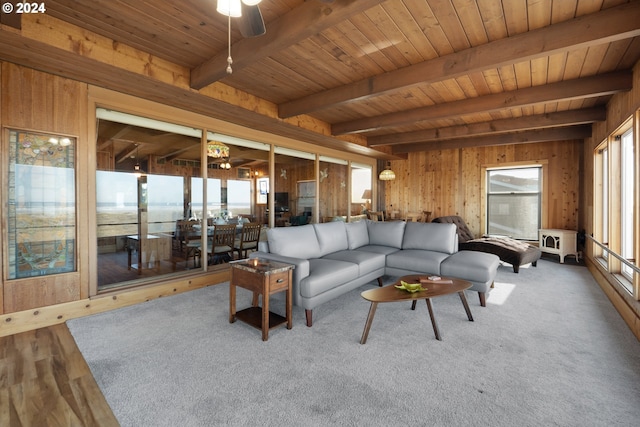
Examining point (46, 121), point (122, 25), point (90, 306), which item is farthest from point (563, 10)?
point (90, 306)

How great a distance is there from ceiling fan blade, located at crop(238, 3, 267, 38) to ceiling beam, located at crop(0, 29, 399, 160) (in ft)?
5.65

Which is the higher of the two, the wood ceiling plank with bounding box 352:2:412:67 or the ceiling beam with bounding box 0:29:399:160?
the wood ceiling plank with bounding box 352:2:412:67

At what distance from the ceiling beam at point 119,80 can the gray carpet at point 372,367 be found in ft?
8.12

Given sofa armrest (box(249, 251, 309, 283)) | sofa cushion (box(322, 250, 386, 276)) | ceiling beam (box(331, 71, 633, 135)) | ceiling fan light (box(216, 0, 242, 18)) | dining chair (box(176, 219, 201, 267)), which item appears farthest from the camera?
dining chair (box(176, 219, 201, 267))

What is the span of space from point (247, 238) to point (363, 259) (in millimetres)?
2144

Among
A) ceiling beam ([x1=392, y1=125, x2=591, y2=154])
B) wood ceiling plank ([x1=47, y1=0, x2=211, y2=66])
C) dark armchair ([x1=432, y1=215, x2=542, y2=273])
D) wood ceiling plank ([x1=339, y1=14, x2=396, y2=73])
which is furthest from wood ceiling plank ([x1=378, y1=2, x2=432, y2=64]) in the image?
ceiling beam ([x1=392, y1=125, x2=591, y2=154])

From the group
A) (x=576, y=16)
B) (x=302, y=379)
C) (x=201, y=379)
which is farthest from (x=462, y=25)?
(x=201, y=379)

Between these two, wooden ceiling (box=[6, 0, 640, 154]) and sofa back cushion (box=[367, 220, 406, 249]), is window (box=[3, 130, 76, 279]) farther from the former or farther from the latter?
sofa back cushion (box=[367, 220, 406, 249])

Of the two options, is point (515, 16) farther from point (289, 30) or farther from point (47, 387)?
point (47, 387)

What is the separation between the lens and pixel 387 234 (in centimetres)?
480

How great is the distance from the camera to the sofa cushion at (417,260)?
3.77 m

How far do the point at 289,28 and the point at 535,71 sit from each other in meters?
3.04

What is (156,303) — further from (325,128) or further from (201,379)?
(325,128)

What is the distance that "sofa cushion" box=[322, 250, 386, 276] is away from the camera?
366cm
